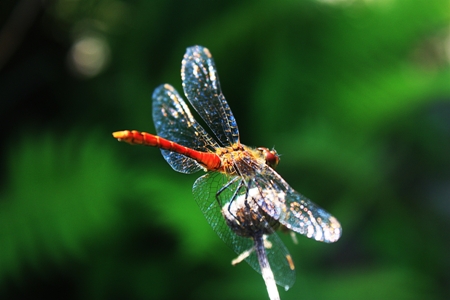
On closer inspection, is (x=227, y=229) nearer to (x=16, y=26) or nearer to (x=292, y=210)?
(x=292, y=210)

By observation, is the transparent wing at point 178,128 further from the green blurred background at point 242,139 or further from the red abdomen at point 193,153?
the green blurred background at point 242,139

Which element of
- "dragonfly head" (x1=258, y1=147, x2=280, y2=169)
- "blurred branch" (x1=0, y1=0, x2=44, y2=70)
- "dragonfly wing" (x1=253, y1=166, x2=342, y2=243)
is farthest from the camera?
"blurred branch" (x1=0, y1=0, x2=44, y2=70)

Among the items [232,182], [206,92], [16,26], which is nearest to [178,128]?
[206,92]

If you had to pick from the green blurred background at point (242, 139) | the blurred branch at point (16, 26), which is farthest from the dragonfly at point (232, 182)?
the blurred branch at point (16, 26)

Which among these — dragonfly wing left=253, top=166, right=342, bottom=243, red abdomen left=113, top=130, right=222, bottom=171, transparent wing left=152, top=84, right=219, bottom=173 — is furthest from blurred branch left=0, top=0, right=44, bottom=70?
dragonfly wing left=253, top=166, right=342, bottom=243

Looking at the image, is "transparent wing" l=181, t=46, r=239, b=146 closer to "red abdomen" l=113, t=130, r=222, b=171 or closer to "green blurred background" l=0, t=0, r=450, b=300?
"red abdomen" l=113, t=130, r=222, b=171
